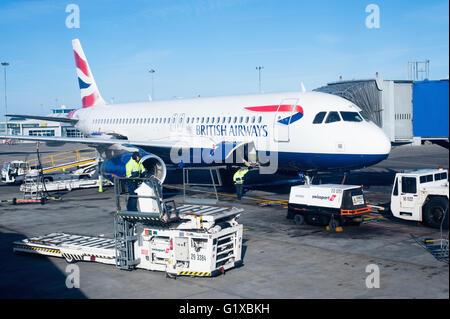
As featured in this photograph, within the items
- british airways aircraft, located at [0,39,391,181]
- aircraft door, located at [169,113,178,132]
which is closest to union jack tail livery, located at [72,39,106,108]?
british airways aircraft, located at [0,39,391,181]

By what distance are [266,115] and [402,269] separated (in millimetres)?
10370

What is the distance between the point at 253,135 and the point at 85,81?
729 inches

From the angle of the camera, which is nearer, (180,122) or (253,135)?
(253,135)

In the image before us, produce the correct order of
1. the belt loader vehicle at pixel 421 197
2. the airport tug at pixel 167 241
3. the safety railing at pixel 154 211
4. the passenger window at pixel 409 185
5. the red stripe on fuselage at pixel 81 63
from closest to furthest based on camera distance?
the airport tug at pixel 167 241
the safety railing at pixel 154 211
the belt loader vehicle at pixel 421 197
the passenger window at pixel 409 185
the red stripe on fuselage at pixel 81 63

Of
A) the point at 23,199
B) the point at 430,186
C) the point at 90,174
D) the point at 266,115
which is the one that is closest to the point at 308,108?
the point at 266,115

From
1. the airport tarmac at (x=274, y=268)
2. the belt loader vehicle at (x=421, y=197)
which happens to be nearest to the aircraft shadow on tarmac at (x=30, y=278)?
the airport tarmac at (x=274, y=268)

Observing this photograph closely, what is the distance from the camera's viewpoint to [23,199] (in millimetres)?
22500

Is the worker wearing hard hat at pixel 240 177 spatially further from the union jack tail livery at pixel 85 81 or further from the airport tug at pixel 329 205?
the union jack tail livery at pixel 85 81

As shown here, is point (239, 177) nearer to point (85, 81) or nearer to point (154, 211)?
point (154, 211)

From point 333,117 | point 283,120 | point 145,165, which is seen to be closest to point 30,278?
point 145,165

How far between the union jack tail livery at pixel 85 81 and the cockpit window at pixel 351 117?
2087 cm

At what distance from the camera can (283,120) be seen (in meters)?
19.3

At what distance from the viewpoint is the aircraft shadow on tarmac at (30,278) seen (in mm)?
9781

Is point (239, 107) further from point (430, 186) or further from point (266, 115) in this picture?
point (430, 186)
